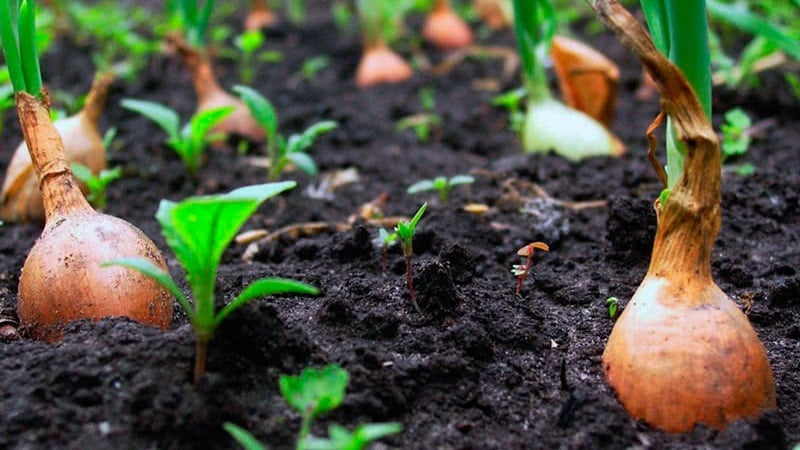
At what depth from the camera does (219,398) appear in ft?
3.37

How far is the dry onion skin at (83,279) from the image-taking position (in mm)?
1223


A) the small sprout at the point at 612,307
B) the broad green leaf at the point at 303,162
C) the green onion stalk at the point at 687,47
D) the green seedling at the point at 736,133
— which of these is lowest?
the small sprout at the point at 612,307

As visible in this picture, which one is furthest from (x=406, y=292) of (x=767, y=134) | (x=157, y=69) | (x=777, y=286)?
(x=157, y=69)

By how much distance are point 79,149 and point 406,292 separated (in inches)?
44.2

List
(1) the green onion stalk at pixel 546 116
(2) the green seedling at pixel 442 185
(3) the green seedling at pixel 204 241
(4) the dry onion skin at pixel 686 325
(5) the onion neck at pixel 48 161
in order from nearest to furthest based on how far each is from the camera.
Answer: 1. (3) the green seedling at pixel 204 241
2. (4) the dry onion skin at pixel 686 325
3. (5) the onion neck at pixel 48 161
4. (2) the green seedling at pixel 442 185
5. (1) the green onion stalk at pixel 546 116

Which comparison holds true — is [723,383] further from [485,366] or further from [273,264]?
[273,264]

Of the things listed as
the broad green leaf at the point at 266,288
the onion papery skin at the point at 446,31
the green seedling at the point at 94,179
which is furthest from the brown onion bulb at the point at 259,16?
the broad green leaf at the point at 266,288

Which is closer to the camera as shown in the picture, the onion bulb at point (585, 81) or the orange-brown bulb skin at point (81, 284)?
the orange-brown bulb skin at point (81, 284)

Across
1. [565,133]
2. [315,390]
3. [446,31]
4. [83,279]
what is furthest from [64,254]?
[446,31]

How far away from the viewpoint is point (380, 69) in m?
3.43

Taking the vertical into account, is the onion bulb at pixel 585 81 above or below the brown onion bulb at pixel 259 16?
below

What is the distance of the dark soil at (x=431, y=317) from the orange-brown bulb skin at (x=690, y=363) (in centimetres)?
3

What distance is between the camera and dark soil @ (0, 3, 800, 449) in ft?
3.41

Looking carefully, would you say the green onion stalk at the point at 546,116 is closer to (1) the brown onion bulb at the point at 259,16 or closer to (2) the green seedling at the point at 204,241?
(2) the green seedling at the point at 204,241
